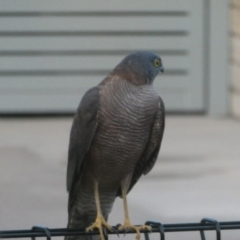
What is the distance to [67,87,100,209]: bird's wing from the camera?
11.3 feet

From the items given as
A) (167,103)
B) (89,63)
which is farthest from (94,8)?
(167,103)

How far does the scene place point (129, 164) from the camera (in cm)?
358

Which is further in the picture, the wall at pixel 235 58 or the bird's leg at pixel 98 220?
the wall at pixel 235 58

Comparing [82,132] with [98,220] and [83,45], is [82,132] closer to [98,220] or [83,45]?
[98,220]

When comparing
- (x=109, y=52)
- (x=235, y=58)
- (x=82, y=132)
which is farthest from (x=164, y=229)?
(x=109, y=52)

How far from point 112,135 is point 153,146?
0.27 m

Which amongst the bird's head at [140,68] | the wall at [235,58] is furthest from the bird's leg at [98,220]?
the wall at [235,58]

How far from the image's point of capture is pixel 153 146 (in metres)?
3.64

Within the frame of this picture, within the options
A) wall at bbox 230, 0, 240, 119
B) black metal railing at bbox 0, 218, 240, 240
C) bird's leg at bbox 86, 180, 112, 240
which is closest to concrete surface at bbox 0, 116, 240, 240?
wall at bbox 230, 0, 240, 119

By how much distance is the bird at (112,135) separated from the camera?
3.42 metres

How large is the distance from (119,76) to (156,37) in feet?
24.1

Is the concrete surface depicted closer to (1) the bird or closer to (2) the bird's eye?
(1) the bird

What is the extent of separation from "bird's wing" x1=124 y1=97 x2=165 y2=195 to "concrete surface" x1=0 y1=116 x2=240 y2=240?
2.20m

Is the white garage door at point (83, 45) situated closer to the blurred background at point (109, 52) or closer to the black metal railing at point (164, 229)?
the blurred background at point (109, 52)
